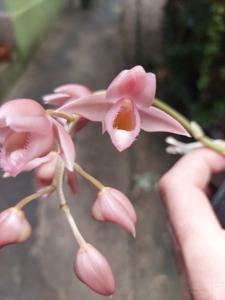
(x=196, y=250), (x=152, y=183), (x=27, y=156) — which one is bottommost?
(x=152, y=183)

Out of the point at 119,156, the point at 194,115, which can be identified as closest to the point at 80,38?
the point at 119,156

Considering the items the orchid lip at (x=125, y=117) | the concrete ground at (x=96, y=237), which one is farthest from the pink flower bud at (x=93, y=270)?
the concrete ground at (x=96, y=237)

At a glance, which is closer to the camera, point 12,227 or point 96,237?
point 12,227

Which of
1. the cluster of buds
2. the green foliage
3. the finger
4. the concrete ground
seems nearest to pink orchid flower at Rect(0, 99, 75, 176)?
the cluster of buds

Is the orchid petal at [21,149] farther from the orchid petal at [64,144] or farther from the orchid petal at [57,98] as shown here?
the orchid petal at [57,98]

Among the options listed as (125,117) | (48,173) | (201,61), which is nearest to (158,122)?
(125,117)

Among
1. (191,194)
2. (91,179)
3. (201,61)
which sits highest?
(91,179)

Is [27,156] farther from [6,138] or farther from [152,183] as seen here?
[152,183]

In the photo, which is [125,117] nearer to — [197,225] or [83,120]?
[83,120]
